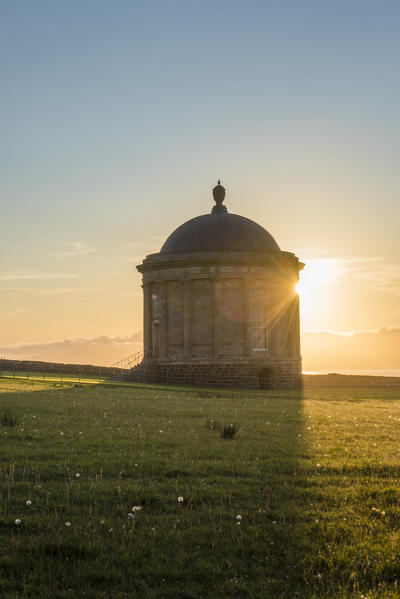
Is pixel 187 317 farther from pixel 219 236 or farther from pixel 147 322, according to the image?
pixel 219 236

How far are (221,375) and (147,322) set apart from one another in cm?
949

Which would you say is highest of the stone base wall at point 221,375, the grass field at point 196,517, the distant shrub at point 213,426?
the stone base wall at point 221,375

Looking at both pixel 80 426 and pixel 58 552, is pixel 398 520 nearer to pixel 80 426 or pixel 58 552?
pixel 58 552

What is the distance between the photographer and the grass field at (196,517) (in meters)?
6.32

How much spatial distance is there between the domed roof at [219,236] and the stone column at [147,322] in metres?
3.97

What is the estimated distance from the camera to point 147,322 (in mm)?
54250

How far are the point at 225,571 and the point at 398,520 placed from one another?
9.95 ft

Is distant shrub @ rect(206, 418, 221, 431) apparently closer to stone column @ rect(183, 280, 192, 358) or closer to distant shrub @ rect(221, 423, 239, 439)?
distant shrub @ rect(221, 423, 239, 439)

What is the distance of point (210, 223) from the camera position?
52.6 meters

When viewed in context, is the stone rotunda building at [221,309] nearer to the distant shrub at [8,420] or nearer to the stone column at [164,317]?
the stone column at [164,317]

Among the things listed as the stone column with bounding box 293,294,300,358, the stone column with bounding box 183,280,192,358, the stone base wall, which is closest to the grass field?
the stone base wall

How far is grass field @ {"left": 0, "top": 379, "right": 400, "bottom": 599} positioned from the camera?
6320mm

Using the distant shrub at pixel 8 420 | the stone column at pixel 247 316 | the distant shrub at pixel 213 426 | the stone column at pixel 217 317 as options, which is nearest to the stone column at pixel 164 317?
the stone column at pixel 217 317

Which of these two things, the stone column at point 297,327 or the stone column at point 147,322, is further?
the stone column at point 297,327
